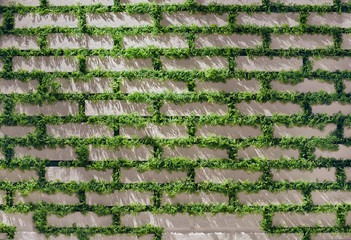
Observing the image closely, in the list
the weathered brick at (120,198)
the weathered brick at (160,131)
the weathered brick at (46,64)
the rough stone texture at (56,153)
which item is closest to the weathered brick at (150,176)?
the weathered brick at (120,198)

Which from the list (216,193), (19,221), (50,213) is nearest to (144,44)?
(216,193)

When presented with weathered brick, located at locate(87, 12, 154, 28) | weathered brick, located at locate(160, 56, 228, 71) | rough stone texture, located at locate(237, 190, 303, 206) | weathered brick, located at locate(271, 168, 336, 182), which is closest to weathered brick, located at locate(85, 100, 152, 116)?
weathered brick, located at locate(160, 56, 228, 71)

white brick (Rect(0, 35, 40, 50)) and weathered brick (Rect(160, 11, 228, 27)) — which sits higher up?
weathered brick (Rect(160, 11, 228, 27))

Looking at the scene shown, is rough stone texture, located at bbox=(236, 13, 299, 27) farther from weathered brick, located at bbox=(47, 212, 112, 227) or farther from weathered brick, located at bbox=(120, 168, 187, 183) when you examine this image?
weathered brick, located at bbox=(47, 212, 112, 227)

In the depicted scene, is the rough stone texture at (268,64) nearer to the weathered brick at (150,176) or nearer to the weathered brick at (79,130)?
the weathered brick at (150,176)

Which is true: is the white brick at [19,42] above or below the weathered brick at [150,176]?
above
